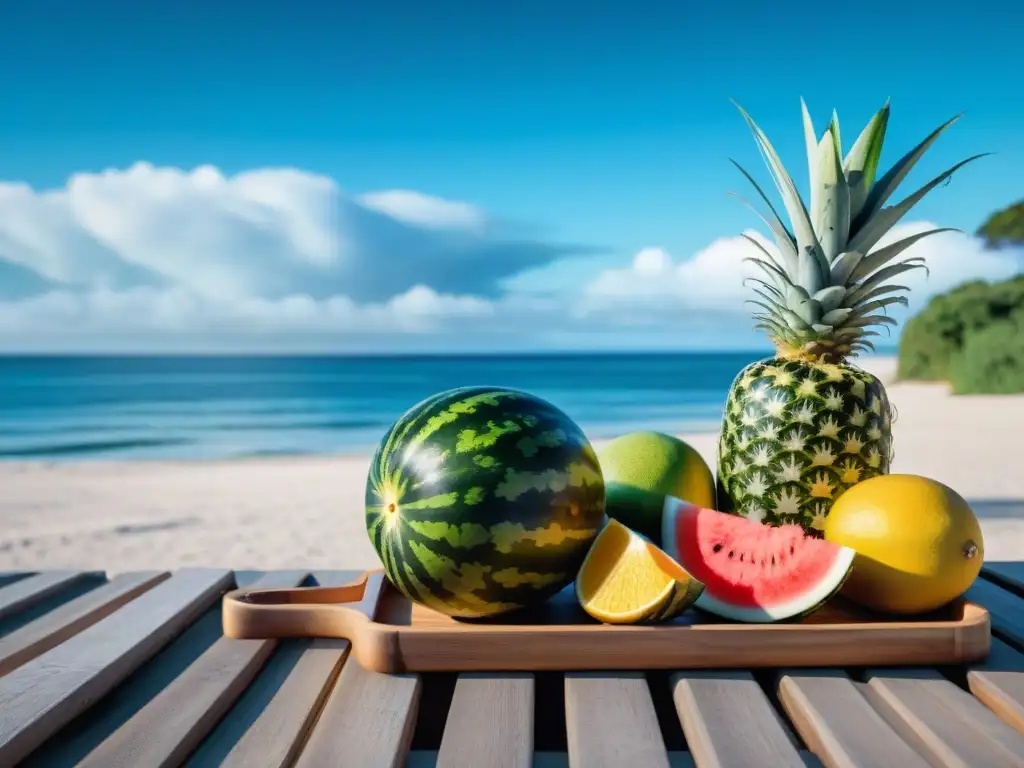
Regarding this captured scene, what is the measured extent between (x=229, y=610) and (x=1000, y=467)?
40.1 ft

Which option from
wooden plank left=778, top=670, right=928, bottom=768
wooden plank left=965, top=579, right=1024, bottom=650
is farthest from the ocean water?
wooden plank left=778, top=670, right=928, bottom=768

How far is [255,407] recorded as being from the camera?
97.9 feet

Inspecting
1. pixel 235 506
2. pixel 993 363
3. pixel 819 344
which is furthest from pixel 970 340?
pixel 819 344

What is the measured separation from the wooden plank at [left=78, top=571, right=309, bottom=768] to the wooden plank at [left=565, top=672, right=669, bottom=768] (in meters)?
0.58

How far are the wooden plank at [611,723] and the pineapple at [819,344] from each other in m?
0.84

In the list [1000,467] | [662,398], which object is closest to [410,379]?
[662,398]

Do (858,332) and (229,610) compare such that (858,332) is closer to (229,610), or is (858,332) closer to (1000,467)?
(229,610)

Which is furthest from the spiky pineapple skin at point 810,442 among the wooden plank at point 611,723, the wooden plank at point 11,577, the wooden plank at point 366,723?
the wooden plank at point 11,577

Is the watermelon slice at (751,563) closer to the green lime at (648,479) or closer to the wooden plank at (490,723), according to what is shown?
the green lime at (648,479)

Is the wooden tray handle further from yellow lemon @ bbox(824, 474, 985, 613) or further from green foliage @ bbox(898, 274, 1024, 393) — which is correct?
green foliage @ bbox(898, 274, 1024, 393)

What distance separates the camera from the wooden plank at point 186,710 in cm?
120

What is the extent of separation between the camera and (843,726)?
4.12 feet

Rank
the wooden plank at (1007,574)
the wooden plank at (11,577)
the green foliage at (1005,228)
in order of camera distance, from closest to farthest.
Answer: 1. the wooden plank at (1007,574)
2. the wooden plank at (11,577)
3. the green foliage at (1005,228)

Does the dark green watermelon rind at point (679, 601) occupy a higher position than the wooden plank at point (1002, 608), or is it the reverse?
the dark green watermelon rind at point (679, 601)
